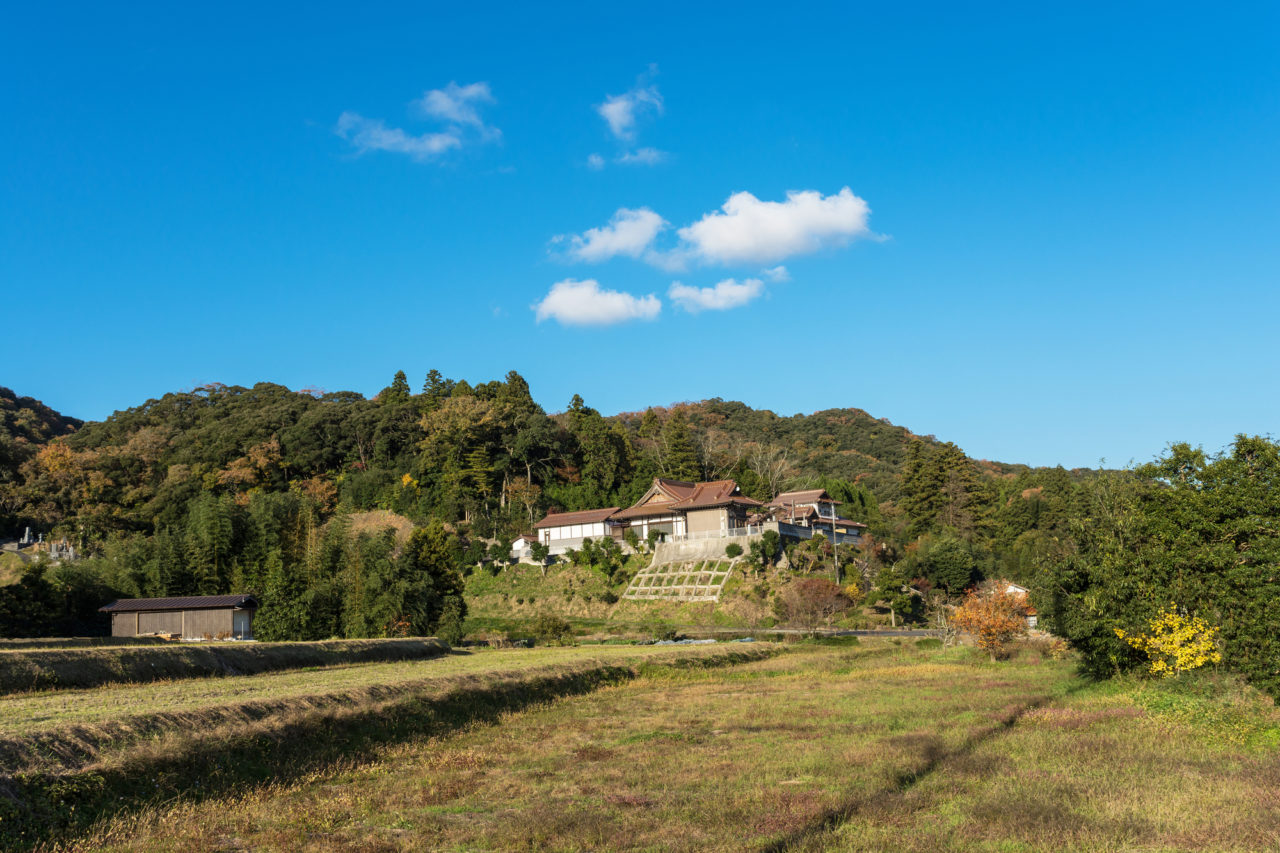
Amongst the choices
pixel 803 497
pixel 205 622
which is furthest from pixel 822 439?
pixel 205 622

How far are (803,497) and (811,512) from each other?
2.00 metres

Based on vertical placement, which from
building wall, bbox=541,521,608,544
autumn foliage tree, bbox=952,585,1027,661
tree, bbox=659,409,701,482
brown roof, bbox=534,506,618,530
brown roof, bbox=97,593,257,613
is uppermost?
tree, bbox=659,409,701,482

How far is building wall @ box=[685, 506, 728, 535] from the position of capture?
198 feet

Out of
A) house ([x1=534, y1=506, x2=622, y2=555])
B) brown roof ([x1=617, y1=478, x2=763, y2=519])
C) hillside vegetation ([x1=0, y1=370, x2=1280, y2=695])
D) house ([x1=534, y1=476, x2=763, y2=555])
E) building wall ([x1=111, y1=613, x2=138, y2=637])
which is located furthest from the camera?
house ([x1=534, y1=506, x2=622, y2=555])

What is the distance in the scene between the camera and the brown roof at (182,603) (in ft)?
117

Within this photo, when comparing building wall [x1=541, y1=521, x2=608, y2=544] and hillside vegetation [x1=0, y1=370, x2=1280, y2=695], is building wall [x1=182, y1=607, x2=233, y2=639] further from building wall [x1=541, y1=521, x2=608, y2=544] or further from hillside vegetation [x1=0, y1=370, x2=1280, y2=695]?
building wall [x1=541, y1=521, x2=608, y2=544]

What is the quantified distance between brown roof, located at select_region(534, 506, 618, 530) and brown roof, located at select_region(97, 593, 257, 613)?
1237 inches

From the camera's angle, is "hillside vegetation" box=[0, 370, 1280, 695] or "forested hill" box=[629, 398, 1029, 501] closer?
"hillside vegetation" box=[0, 370, 1280, 695]

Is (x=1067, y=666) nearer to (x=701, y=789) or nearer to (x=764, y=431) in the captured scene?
(x=701, y=789)

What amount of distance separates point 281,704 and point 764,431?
332ft

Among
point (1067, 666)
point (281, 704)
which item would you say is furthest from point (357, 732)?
point (1067, 666)

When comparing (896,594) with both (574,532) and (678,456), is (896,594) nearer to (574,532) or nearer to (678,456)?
(574,532)

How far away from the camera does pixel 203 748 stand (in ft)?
38.7

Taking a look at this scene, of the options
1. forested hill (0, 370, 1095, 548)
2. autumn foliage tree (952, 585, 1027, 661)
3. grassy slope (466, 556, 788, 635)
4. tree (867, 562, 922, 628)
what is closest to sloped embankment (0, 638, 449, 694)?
grassy slope (466, 556, 788, 635)
